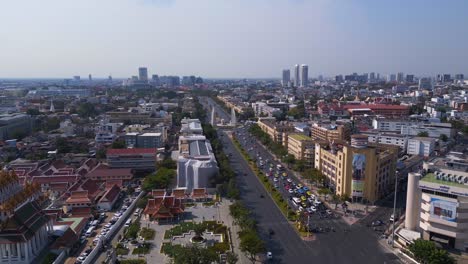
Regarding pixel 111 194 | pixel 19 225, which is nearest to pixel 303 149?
pixel 111 194

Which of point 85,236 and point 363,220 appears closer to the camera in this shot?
point 85,236

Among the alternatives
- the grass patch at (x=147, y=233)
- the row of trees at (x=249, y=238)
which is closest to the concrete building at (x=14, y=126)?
the grass patch at (x=147, y=233)

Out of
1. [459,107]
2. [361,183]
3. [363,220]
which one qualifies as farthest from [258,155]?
[459,107]

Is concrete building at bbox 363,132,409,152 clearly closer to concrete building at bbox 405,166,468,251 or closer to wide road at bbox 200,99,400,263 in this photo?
concrete building at bbox 405,166,468,251

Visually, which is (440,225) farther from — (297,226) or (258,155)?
(258,155)

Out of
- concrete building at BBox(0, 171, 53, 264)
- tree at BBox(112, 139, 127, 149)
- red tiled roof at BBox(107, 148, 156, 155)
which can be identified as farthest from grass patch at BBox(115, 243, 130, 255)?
tree at BBox(112, 139, 127, 149)

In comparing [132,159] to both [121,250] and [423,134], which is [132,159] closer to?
[121,250]
